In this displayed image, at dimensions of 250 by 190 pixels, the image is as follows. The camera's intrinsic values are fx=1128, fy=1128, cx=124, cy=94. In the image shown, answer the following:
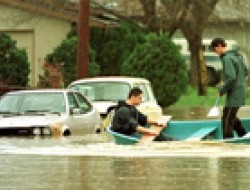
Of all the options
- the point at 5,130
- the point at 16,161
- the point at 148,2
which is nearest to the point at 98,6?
the point at 148,2

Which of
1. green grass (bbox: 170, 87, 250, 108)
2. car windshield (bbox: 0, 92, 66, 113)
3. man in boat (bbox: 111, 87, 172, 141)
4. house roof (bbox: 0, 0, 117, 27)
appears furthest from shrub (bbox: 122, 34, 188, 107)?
man in boat (bbox: 111, 87, 172, 141)

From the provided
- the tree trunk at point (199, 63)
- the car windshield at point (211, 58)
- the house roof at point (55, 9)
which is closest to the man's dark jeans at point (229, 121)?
the house roof at point (55, 9)

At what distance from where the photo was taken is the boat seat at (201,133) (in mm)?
19158

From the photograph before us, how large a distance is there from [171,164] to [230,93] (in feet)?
12.3

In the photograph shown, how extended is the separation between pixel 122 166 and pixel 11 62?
24205 millimetres

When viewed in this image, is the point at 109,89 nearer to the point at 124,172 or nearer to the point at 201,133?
the point at 201,133

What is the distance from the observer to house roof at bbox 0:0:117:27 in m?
43.1

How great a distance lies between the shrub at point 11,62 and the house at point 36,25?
12.7 ft

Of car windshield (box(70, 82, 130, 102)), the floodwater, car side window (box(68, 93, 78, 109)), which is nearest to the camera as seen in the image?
the floodwater

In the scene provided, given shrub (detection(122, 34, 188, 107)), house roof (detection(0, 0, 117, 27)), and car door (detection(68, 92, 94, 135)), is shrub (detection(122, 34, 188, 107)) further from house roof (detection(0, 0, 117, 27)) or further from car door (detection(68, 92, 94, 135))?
car door (detection(68, 92, 94, 135))

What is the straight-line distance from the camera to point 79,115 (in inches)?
926

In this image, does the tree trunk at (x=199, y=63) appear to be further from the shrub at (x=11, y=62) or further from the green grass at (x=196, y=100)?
the shrub at (x=11, y=62)

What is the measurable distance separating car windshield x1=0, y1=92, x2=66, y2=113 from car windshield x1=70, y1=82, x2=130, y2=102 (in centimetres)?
433

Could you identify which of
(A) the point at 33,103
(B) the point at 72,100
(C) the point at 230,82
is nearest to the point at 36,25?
(B) the point at 72,100
